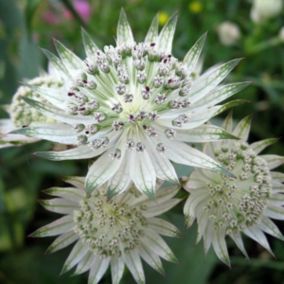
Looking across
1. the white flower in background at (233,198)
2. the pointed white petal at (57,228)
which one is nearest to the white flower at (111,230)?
the pointed white petal at (57,228)

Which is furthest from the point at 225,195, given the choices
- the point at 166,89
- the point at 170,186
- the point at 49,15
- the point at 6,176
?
the point at 49,15

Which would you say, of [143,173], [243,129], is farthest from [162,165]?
[243,129]

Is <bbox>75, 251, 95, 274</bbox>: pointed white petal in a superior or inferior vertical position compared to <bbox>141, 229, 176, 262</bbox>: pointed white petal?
inferior

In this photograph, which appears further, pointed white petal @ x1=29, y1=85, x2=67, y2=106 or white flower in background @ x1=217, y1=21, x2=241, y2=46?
white flower in background @ x1=217, y1=21, x2=241, y2=46

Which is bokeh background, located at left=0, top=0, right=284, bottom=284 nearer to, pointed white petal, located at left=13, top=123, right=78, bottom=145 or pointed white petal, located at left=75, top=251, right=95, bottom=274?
pointed white petal, located at left=75, top=251, right=95, bottom=274

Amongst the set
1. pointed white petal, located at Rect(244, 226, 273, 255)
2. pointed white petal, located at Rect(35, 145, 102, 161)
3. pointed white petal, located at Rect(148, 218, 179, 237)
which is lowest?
pointed white petal, located at Rect(244, 226, 273, 255)

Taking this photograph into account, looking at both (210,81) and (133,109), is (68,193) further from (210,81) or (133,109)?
(210,81)

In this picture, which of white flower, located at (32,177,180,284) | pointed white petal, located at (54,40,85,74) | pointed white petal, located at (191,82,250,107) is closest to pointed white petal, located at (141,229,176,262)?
white flower, located at (32,177,180,284)
